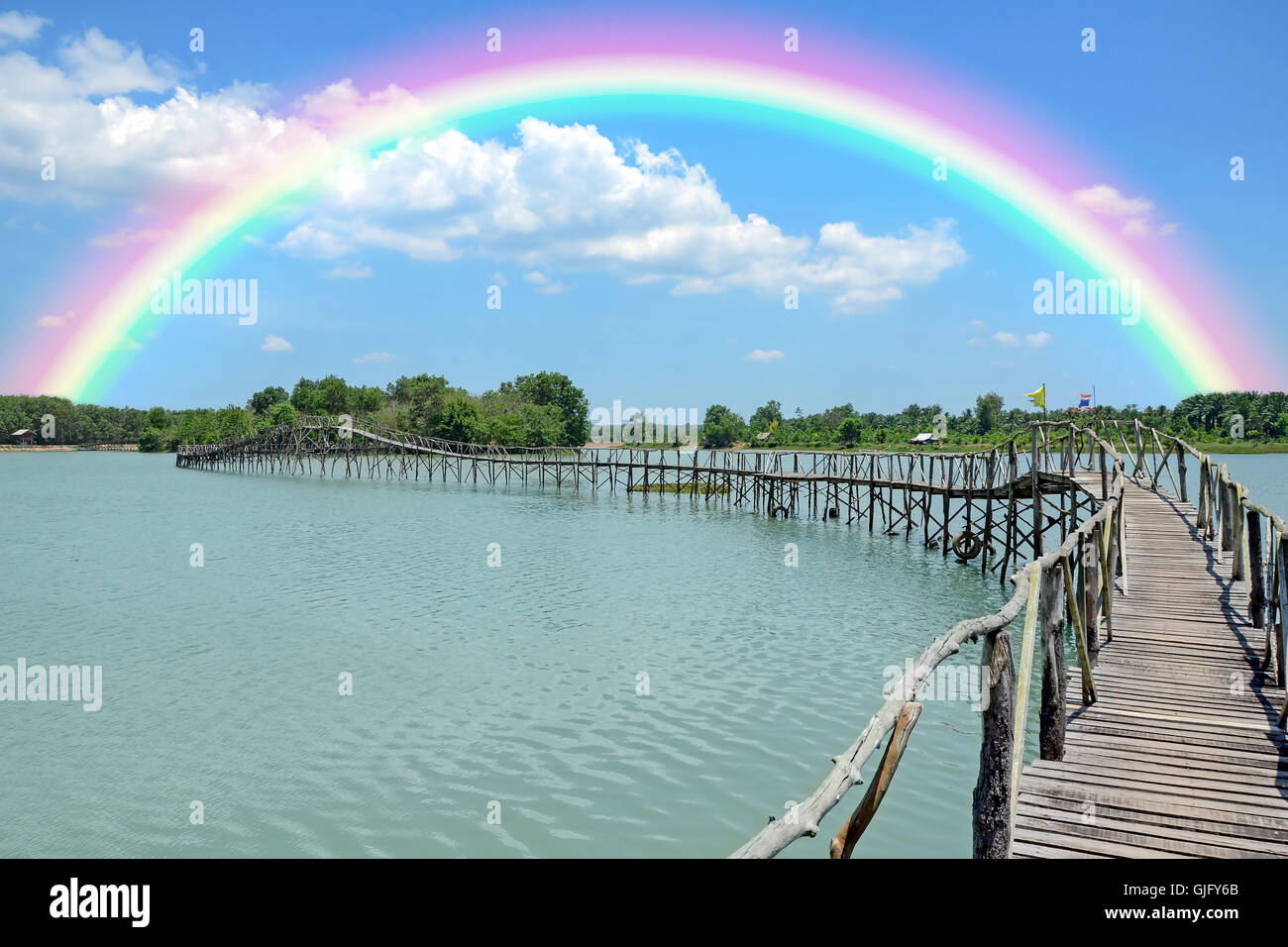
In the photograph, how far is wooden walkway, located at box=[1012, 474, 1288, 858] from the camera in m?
5.63

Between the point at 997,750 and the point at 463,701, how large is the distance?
405 inches

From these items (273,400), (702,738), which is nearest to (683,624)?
(702,738)

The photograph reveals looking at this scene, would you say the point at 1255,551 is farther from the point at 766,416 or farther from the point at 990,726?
the point at 766,416

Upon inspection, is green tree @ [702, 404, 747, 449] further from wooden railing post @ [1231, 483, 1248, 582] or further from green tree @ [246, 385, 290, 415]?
wooden railing post @ [1231, 483, 1248, 582]

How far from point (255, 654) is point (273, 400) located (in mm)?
152701

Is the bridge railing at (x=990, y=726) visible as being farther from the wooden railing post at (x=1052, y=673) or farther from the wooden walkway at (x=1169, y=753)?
the wooden walkway at (x=1169, y=753)

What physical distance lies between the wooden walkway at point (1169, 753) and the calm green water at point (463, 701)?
256 centimetres

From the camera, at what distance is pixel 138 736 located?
12.7 meters

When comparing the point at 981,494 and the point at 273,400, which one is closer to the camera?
the point at 981,494

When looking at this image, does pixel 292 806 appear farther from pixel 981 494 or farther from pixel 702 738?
pixel 981 494

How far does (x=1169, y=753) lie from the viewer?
22.7 feet

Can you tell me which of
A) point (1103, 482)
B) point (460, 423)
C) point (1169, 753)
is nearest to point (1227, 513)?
point (1103, 482)
